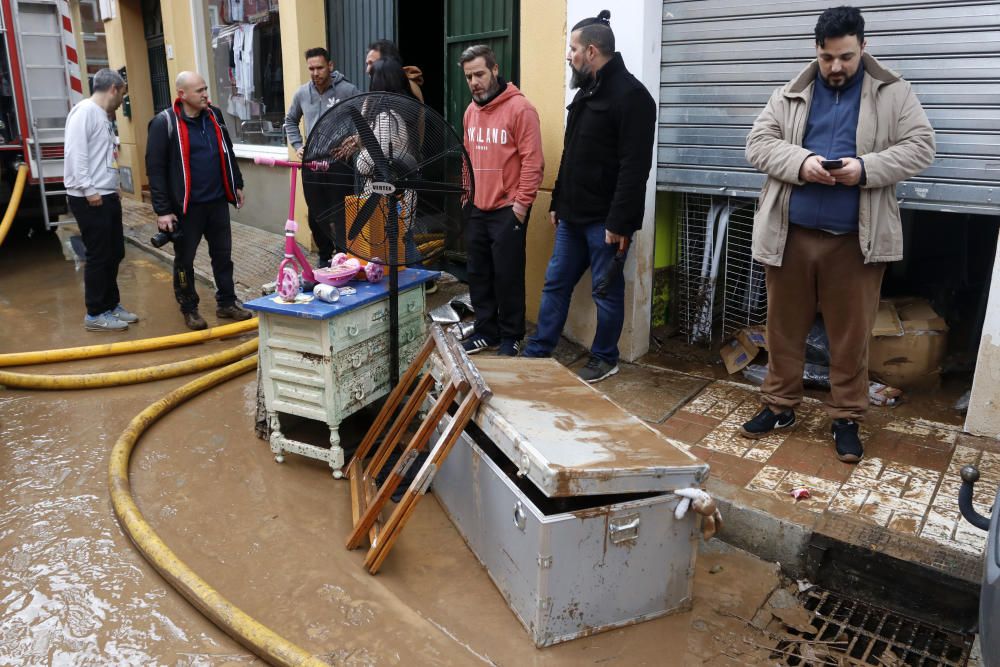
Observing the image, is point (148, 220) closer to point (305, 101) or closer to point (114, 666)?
point (305, 101)

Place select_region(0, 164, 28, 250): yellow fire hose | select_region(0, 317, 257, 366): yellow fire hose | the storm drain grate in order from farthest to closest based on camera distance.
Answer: select_region(0, 164, 28, 250): yellow fire hose, select_region(0, 317, 257, 366): yellow fire hose, the storm drain grate

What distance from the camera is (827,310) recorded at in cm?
379

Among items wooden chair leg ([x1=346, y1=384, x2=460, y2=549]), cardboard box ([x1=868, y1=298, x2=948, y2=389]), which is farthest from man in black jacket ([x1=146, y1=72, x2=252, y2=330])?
cardboard box ([x1=868, y1=298, x2=948, y2=389])

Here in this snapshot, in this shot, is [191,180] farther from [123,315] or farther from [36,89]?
[36,89]

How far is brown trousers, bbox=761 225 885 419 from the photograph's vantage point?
12.0 ft

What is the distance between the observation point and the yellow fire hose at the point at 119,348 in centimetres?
536

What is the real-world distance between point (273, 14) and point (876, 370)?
736 centimetres

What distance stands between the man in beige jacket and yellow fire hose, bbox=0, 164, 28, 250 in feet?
24.2

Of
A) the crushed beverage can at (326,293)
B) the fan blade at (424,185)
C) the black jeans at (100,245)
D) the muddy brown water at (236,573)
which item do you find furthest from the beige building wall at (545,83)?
the black jeans at (100,245)

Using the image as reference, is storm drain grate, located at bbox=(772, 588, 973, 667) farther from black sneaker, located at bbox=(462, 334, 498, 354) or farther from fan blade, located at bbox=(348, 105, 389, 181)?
black sneaker, located at bbox=(462, 334, 498, 354)

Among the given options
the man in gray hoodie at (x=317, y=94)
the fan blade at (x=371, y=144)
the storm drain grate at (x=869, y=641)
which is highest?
the man in gray hoodie at (x=317, y=94)

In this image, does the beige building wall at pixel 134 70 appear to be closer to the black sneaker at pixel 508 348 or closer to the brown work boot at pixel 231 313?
the brown work boot at pixel 231 313

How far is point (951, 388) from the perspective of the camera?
15.1ft

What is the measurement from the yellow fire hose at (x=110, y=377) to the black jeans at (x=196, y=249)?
1060mm
